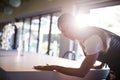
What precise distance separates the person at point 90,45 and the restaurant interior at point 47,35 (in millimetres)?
88

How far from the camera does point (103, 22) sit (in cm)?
450

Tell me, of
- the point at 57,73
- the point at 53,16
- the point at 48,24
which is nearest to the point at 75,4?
the point at 53,16

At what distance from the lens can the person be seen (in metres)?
1.16

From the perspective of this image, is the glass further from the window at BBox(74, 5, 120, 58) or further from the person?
the person

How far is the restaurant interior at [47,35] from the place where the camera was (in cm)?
139

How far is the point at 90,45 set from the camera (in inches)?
46.7

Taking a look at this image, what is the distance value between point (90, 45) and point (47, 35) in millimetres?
5694

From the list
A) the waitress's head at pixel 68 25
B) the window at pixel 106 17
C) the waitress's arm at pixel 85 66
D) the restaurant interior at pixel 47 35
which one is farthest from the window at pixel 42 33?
the waitress's arm at pixel 85 66

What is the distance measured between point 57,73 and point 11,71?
0.32 m

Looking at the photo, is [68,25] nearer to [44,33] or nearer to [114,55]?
[114,55]

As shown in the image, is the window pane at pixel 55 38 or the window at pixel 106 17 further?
the window pane at pixel 55 38

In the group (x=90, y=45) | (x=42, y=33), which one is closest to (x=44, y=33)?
(x=42, y=33)

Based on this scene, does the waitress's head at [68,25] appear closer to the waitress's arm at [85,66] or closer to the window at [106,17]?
the waitress's arm at [85,66]

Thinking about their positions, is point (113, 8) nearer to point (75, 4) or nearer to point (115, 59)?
point (75, 4)
